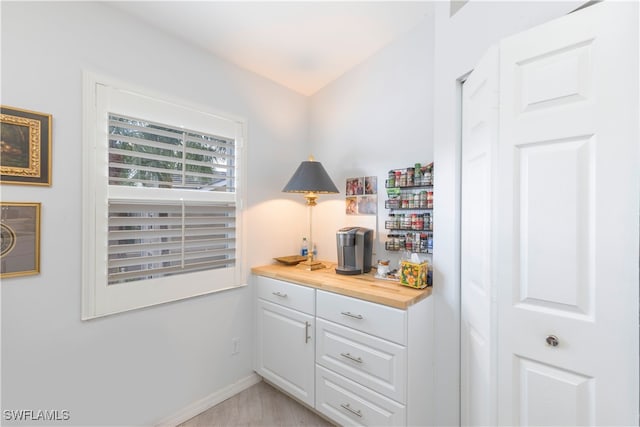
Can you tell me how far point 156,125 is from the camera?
164 centimetres

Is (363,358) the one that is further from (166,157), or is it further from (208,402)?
(166,157)

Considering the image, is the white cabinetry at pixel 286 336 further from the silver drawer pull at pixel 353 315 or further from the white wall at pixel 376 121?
the white wall at pixel 376 121

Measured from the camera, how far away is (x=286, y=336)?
191cm

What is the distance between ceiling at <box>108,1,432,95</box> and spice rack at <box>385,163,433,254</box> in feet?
3.21

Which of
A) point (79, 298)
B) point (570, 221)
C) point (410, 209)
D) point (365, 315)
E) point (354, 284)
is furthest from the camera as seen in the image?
point (410, 209)

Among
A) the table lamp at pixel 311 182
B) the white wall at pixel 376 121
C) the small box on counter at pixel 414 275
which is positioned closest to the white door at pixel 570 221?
the small box on counter at pixel 414 275

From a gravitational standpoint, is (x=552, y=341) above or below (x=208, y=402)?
above

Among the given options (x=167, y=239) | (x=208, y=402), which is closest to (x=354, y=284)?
(x=167, y=239)

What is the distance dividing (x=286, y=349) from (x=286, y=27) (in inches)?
85.3

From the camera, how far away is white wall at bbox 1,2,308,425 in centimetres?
124

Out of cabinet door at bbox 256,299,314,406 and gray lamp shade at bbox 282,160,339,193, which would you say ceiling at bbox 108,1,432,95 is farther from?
cabinet door at bbox 256,299,314,406

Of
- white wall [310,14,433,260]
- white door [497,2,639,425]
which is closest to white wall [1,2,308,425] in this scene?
white wall [310,14,433,260]

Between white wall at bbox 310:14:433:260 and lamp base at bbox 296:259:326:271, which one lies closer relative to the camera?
white wall at bbox 310:14:433:260

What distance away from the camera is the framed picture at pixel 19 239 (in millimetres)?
1186
